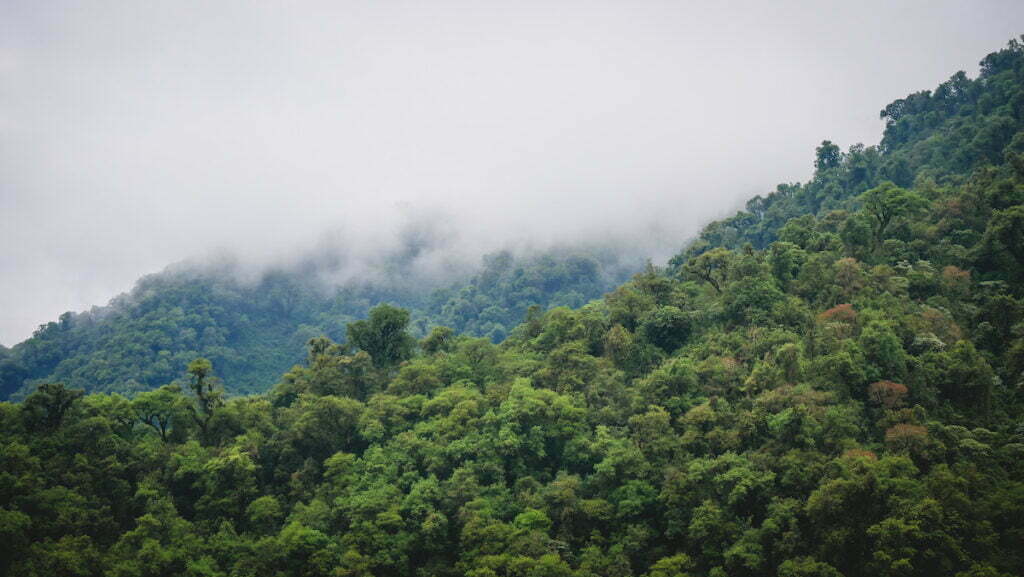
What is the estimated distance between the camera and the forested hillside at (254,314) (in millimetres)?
77062

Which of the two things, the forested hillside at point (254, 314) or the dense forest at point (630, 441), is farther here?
the forested hillside at point (254, 314)

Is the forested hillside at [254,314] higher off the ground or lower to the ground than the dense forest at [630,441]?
higher

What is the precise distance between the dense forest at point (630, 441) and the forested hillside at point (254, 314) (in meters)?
39.2

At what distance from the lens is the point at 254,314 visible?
9294 cm

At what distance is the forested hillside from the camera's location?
7706 centimetres

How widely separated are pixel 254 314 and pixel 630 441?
231 ft

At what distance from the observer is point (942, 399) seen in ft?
108

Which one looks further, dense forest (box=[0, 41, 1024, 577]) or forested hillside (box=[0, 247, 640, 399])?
forested hillside (box=[0, 247, 640, 399])

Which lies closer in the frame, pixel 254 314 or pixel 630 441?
pixel 630 441

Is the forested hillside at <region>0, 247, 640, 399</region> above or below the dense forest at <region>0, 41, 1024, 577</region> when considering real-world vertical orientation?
above

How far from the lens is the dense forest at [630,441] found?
28.2 m

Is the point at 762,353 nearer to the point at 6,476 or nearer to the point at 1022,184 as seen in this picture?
the point at 1022,184

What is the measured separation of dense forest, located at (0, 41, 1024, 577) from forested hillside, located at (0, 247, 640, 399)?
39229 mm

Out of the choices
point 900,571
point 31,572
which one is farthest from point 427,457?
point 900,571
